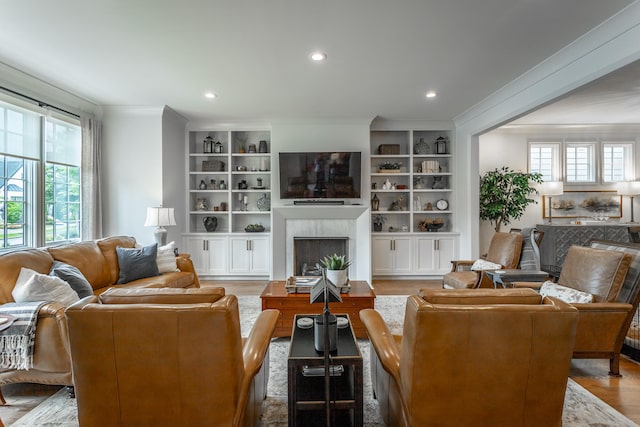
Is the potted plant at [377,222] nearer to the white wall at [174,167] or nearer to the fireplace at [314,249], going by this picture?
the fireplace at [314,249]

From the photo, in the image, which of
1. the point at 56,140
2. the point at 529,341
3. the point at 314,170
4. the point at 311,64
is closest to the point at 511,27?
the point at 311,64

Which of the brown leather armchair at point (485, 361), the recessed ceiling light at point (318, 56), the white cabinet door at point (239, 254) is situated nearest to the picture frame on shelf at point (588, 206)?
the recessed ceiling light at point (318, 56)

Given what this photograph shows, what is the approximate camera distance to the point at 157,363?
4.29 feet

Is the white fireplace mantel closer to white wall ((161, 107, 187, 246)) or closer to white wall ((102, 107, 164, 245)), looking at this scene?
white wall ((161, 107, 187, 246))

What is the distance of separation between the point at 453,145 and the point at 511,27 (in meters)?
3.35

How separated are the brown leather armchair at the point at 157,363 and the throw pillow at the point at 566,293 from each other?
2.60 meters

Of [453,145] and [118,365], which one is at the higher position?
[453,145]

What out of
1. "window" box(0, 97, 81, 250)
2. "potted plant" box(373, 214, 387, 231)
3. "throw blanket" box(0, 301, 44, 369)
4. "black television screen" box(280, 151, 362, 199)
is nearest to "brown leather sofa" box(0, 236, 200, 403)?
"throw blanket" box(0, 301, 44, 369)

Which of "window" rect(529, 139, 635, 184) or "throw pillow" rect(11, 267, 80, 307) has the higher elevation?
"window" rect(529, 139, 635, 184)

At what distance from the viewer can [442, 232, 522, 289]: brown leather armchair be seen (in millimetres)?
3743

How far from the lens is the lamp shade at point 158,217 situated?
4576 mm

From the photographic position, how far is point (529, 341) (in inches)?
51.3

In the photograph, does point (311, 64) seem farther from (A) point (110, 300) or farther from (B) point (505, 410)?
(B) point (505, 410)

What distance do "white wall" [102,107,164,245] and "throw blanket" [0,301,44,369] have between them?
9.70ft
